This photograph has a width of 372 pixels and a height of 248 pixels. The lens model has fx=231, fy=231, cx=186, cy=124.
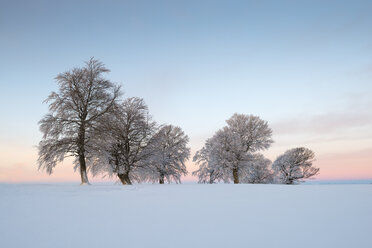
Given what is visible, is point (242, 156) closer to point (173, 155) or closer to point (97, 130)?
point (173, 155)

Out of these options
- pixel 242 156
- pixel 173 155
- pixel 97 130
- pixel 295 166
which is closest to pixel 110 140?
pixel 97 130

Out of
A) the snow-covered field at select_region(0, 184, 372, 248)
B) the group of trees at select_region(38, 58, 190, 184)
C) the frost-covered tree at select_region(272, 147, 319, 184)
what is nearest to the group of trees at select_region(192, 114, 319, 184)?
the frost-covered tree at select_region(272, 147, 319, 184)

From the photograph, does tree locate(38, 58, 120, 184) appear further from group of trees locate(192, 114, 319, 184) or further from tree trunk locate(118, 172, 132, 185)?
group of trees locate(192, 114, 319, 184)

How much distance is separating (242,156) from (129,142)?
1628 centimetres

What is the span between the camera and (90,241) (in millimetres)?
4125

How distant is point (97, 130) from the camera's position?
1992 cm

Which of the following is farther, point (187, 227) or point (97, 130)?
point (97, 130)

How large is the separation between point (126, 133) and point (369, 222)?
2042 centimetres

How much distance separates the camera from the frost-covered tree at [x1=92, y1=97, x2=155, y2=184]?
22.9 meters

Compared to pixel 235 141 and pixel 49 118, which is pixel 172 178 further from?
pixel 49 118

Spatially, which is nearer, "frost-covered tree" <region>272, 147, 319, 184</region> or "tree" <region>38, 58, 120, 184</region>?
"tree" <region>38, 58, 120, 184</region>

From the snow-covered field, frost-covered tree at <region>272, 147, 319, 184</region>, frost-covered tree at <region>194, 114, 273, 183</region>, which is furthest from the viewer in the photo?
frost-covered tree at <region>272, 147, 319, 184</region>

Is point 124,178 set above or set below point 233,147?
below

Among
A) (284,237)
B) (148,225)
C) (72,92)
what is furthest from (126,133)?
(284,237)
